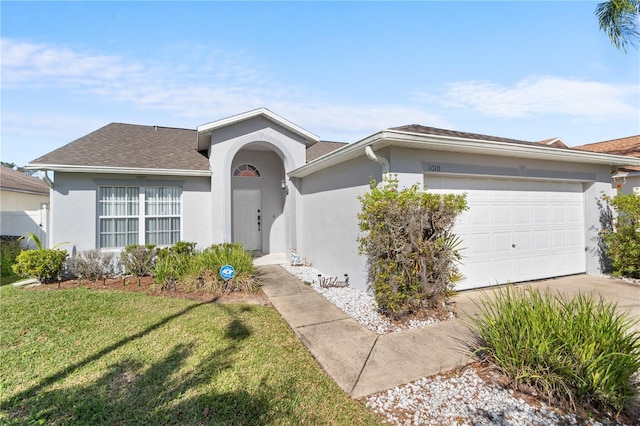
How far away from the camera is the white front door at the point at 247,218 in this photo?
12062 mm

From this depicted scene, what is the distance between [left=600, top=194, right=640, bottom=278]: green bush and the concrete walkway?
50.0 inches

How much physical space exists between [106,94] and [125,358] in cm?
906

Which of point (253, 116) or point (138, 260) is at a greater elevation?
point (253, 116)

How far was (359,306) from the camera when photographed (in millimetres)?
5918

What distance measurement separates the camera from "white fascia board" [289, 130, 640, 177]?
543cm

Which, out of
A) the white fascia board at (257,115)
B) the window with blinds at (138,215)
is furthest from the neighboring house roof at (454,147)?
the window with blinds at (138,215)

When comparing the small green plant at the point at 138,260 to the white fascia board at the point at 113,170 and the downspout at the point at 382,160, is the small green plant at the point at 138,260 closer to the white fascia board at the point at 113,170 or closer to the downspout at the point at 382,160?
the white fascia board at the point at 113,170

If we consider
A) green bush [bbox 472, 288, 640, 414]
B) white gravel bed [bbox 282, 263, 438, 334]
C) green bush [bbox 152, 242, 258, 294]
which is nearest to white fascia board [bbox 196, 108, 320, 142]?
green bush [bbox 152, 242, 258, 294]

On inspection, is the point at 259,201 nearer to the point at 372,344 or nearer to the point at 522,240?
the point at 372,344

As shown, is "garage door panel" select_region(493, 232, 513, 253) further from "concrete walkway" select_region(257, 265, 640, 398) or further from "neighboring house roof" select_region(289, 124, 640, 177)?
"neighboring house roof" select_region(289, 124, 640, 177)

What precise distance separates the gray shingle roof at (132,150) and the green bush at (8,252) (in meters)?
4.14

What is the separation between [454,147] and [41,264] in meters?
10.6

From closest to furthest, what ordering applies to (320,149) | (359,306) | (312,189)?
(359,306)
(312,189)
(320,149)

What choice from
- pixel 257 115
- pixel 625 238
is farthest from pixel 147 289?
pixel 625 238
